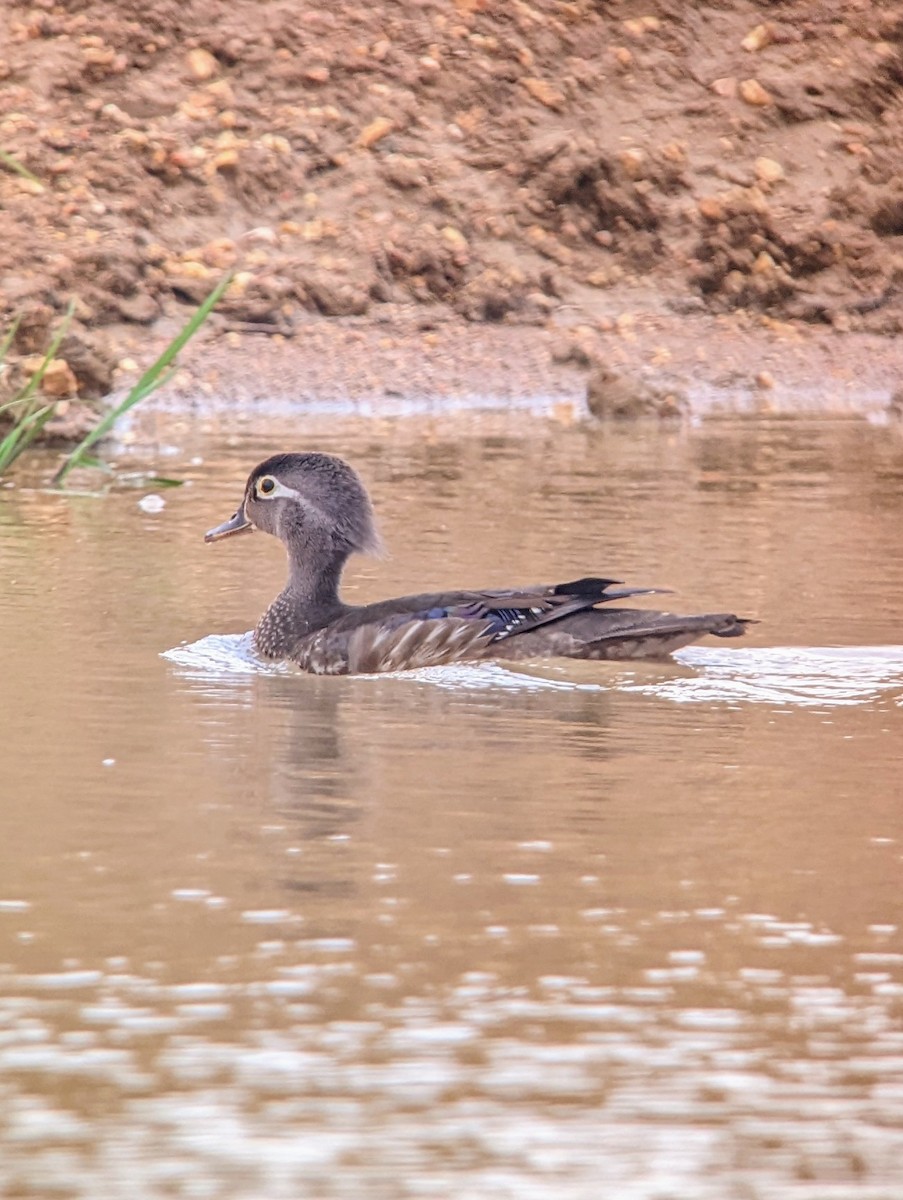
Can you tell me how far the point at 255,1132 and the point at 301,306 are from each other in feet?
46.0

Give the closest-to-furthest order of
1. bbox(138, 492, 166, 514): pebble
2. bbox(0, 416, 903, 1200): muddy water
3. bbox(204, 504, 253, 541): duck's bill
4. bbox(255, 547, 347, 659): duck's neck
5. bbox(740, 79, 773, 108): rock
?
1. bbox(0, 416, 903, 1200): muddy water
2. bbox(255, 547, 347, 659): duck's neck
3. bbox(204, 504, 253, 541): duck's bill
4. bbox(138, 492, 166, 514): pebble
5. bbox(740, 79, 773, 108): rock

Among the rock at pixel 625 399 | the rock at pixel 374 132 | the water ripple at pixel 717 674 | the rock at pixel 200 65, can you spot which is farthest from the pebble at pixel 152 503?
the rock at pixel 200 65

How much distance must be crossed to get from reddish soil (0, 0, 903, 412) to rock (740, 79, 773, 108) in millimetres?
32

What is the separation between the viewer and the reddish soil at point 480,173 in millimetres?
17500

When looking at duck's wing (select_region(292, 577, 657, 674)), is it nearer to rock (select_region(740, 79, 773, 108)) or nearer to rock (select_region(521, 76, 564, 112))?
rock (select_region(521, 76, 564, 112))

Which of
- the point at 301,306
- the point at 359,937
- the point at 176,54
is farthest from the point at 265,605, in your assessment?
the point at 176,54

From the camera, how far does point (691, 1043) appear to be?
4180 millimetres

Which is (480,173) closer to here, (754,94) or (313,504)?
(754,94)

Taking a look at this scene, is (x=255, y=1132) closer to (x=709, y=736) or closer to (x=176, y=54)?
(x=709, y=736)

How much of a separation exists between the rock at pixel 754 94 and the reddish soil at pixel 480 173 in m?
0.03

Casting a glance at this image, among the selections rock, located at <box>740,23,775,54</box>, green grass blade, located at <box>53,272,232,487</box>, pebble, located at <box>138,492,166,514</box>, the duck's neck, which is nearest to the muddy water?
the duck's neck

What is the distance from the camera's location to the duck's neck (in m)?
8.40

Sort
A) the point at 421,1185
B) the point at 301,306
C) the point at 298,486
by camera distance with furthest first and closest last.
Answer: the point at 301,306 → the point at 298,486 → the point at 421,1185

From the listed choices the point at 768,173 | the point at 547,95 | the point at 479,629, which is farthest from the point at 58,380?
the point at 768,173
